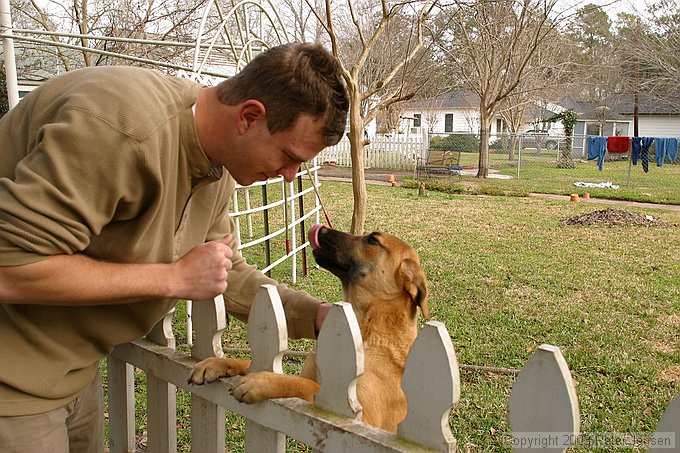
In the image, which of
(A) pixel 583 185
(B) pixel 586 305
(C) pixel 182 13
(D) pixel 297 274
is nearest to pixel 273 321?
(B) pixel 586 305

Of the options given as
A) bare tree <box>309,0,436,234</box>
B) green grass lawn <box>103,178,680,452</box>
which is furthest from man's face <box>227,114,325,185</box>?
bare tree <box>309,0,436,234</box>

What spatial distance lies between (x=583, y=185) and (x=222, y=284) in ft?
66.4

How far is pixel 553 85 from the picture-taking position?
26.8 metres

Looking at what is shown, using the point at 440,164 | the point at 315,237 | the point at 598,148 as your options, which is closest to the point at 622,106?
the point at 598,148

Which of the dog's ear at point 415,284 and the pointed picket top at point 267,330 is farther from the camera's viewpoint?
Answer: the dog's ear at point 415,284

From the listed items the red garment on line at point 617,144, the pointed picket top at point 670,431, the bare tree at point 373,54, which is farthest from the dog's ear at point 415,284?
the red garment on line at point 617,144

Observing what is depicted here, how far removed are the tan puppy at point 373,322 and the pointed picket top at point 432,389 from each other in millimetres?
433

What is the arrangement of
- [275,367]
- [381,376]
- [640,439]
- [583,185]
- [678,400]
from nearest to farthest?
1. [678,400]
2. [275,367]
3. [381,376]
4. [640,439]
5. [583,185]

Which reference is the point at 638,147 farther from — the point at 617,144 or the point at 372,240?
the point at 372,240

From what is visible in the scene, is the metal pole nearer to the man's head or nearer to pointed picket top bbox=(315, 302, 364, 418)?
the man's head

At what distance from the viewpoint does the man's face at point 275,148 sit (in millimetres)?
1659

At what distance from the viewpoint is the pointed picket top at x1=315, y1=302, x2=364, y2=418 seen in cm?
152

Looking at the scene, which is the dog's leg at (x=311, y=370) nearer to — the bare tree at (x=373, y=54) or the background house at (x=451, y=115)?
the bare tree at (x=373, y=54)

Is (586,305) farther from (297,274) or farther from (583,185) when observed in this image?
(583,185)
